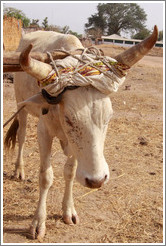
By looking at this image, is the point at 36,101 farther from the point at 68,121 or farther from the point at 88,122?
the point at 88,122

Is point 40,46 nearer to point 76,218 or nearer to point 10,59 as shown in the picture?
point 10,59

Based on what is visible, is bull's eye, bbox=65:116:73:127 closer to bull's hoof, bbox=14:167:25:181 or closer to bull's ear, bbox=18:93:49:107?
bull's ear, bbox=18:93:49:107

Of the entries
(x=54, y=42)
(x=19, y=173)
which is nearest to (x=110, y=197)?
(x=19, y=173)

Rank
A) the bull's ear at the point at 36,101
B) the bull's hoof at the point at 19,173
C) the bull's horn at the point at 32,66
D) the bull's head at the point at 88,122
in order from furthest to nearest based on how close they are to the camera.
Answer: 1. the bull's hoof at the point at 19,173
2. the bull's ear at the point at 36,101
3. the bull's head at the point at 88,122
4. the bull's horn at the point at 32,66

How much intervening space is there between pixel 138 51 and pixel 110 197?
91.8 inches

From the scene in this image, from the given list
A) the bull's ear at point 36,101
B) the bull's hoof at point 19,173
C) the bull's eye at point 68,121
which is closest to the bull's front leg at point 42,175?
the bull's ear at point 36,101

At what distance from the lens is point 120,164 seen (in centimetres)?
490

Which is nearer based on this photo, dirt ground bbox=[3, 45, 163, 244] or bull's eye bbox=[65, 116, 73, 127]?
bull's eye bbox=[65, 116, 73, 127]

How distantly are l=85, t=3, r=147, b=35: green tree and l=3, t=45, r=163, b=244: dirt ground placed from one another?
1491 inches

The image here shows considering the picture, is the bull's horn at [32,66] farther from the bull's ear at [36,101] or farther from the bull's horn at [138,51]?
the bull's horn at [138,51]

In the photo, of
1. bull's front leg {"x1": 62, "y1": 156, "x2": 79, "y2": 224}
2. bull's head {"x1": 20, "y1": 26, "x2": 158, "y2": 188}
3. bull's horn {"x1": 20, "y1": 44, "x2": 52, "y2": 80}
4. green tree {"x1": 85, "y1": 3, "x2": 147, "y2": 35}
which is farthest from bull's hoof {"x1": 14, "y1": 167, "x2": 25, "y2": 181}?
green tree {"x1": 85, "y1": 3, "x2": 147, "y2": 35}

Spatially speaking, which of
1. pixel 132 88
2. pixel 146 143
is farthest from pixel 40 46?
pixel 132 88

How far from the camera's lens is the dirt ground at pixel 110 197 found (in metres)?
3.11

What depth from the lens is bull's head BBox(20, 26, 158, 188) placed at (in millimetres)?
2129
